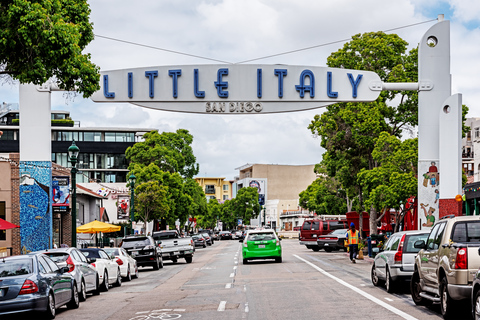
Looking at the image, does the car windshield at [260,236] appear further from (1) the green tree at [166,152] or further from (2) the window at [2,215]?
(1) the green tree at [166,152]

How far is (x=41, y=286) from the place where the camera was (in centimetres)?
1470

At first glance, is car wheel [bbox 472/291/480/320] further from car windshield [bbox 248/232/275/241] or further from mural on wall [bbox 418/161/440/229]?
car windshield [bbox 248/232/275/241]

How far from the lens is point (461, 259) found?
11805mm

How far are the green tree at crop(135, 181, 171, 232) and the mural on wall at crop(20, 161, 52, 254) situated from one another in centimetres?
3534

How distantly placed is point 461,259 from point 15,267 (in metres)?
8.94

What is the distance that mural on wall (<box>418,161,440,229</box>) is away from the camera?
24.6 metres

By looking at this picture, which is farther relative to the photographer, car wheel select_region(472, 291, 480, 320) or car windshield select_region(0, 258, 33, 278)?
car windshield select_region(0, 258, 33, 278)

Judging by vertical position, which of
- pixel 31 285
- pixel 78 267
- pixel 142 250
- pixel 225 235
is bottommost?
pixel 225 235

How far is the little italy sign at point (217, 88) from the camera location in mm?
23359

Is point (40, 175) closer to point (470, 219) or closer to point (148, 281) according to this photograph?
point (148, 281)

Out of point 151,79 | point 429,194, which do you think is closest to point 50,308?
point 151,79

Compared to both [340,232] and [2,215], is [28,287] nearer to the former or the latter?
[2,215]

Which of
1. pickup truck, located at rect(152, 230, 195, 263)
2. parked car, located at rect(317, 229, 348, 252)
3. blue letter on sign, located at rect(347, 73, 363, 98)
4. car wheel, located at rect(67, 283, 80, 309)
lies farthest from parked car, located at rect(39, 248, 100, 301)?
parked car, located at rect(317, 229, 348, 252)

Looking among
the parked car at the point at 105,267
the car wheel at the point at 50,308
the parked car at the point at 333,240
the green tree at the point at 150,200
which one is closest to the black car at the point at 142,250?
the parked car at the point at 105,267
